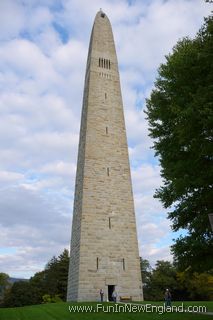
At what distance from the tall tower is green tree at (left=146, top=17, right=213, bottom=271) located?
12248mm

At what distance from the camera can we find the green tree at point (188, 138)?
11758 millimetres

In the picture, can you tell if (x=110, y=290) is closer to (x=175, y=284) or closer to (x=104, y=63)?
(x=104, y=63)

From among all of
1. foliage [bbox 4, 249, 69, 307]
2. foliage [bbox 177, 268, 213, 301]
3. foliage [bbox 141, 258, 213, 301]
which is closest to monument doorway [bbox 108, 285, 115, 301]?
foliage [bbox 141, 258, 213, 301]

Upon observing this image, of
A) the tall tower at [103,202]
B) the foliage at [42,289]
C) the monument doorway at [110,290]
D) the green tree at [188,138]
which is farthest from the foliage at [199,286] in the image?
the green tree at [188,138]

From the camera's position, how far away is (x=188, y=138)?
12.5 m

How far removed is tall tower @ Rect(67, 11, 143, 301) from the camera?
27.3m

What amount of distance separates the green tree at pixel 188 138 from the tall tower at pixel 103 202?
12248 millimetres

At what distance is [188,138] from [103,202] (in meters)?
17.9

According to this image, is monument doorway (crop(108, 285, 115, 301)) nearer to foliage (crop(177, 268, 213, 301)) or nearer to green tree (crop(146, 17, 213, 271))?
green tree (crop(146, 17, 213, 271))

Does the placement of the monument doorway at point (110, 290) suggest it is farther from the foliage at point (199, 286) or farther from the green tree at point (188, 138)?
the foliage at point (199, 286)

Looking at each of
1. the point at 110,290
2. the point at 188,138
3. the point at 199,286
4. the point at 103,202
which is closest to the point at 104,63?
the point at 103,202

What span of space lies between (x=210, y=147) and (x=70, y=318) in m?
9.50

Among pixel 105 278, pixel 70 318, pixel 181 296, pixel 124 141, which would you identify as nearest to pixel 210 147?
pixel 70 318

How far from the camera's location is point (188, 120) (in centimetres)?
1195
